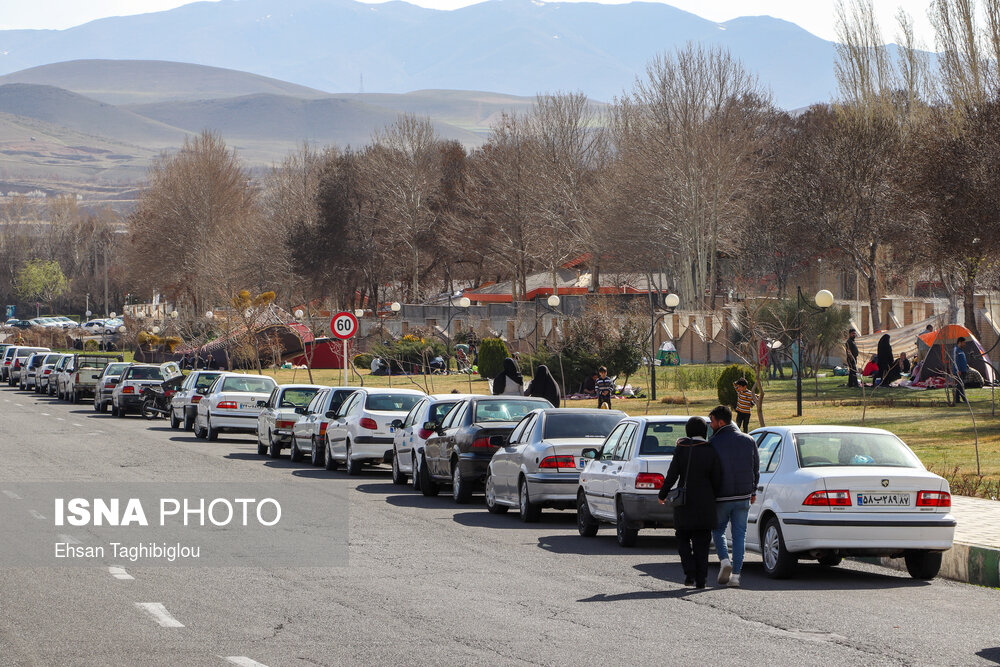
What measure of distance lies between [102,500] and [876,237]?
2048 inches

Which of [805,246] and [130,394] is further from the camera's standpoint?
[805,246]

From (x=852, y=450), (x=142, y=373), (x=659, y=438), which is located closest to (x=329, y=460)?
(x=659, y=438)

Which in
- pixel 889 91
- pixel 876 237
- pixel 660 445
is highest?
pixel 889 91

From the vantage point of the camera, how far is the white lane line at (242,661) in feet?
28.0

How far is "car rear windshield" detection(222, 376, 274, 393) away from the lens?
34156 mm

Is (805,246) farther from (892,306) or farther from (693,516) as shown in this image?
(693,516)

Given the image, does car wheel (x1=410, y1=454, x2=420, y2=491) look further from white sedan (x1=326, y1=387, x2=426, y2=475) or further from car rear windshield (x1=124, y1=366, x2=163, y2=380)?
car rear windshield (x1=124, y1=366, x2=163, y2=380)

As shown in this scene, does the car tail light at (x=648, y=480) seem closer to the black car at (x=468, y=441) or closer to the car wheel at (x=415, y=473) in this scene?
the black car at (x=468, y=441)

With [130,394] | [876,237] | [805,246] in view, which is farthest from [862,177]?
[130,394]

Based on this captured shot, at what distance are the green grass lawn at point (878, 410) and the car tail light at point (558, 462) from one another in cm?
626

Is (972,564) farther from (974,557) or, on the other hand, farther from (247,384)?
(247,384)

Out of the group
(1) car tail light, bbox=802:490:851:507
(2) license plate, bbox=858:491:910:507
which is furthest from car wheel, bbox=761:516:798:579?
(2) license plate, bbox=858:491:910:507

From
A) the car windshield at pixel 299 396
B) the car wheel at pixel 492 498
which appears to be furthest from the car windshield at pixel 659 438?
the car windshield at pixel 299 396

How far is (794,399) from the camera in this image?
127 ft
